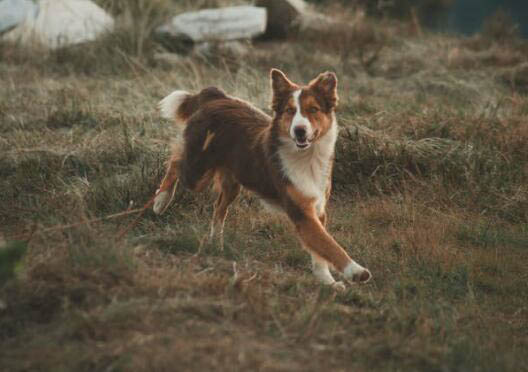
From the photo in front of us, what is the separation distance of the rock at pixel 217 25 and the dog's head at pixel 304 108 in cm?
710

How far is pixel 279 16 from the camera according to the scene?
14070 mm

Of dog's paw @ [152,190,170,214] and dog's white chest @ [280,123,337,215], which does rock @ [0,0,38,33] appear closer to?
dog's paw @ [152,190,170,214]

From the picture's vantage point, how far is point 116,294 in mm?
3666

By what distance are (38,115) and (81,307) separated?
5.32 m

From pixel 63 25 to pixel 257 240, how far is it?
8655 mm

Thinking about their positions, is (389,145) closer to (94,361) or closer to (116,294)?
(116,294)

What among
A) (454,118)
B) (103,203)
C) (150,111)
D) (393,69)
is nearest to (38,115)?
(150,111)

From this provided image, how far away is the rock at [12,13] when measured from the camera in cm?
1191

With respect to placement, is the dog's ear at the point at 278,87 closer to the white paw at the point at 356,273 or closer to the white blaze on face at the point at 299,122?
the white blaze on face at the point at 299,122

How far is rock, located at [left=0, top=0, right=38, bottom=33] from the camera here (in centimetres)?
1191

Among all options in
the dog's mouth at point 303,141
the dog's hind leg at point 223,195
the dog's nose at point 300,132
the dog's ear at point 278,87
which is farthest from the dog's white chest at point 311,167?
the dog's hind leg at point 223,195

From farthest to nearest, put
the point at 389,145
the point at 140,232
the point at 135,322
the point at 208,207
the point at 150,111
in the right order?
1. the point at 150,111
2. the point at 389,145
3. the point at 208,207
4. the point at 140,232
5. the point at 135,322

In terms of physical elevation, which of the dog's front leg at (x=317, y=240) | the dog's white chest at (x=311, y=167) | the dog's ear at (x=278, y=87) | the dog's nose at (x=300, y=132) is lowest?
the dog's front leg at (x=317, y=240)

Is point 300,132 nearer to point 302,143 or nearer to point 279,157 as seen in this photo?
point 302,143
